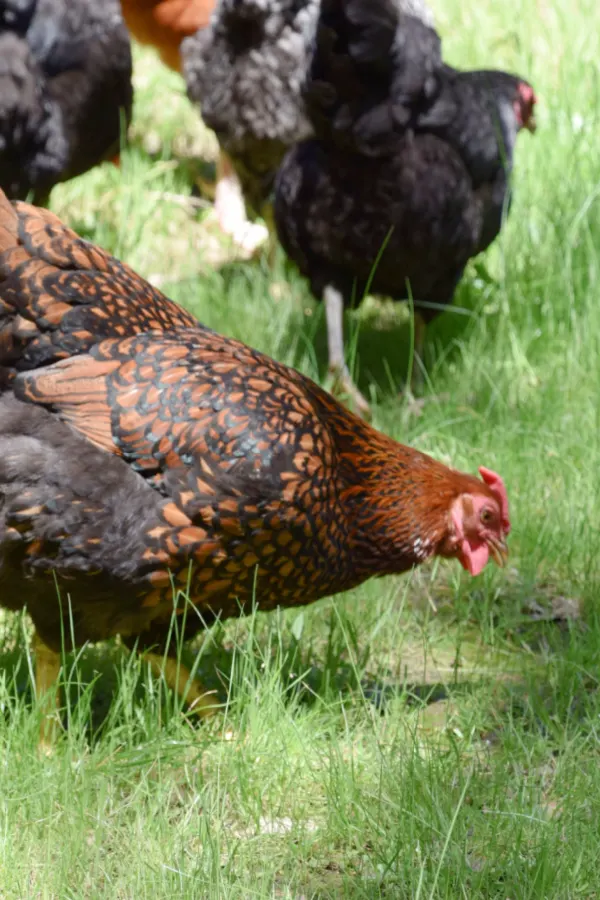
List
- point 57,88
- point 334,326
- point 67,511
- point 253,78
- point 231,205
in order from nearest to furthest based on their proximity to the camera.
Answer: point 67,511
point 334,326
point 57,88
point 253,78
point 231,205

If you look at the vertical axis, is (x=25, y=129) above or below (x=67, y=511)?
above

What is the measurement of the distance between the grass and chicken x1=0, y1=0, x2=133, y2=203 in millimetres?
428

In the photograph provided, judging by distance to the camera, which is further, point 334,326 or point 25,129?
point 334,326

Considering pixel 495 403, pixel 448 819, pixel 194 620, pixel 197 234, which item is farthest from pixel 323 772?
pixel 197 234

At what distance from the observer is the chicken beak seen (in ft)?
9.91

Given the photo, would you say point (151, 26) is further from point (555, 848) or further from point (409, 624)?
point (555, 848)

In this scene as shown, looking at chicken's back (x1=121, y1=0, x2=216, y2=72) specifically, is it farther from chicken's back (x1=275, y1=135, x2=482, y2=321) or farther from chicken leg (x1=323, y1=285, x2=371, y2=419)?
chicken leg (x1=323, y1=285, x2=371, y2=419)

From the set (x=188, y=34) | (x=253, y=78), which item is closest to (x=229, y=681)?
(x=253, y=78)

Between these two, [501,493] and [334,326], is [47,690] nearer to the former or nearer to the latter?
[501,493]

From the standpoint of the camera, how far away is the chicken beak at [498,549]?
302 centimetres

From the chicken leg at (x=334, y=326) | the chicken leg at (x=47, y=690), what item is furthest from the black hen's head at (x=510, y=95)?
the chicken leg at (x=47, y=690)

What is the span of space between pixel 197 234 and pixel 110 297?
3264 mm

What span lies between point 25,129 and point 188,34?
1.84 m

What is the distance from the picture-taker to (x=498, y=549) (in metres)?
3.04
